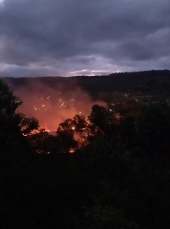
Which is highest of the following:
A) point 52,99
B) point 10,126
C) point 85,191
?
point 10,126

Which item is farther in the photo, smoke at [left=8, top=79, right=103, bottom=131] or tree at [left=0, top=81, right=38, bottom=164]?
smoke at [left=8, top=79, right=103, bottom=131]

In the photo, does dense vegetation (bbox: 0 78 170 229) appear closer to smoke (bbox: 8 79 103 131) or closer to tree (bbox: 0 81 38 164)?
tree (bbox: 0 81 38 164)

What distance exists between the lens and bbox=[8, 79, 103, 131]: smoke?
129 feet

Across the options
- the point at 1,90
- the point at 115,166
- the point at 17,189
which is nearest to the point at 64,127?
the point at 1,90

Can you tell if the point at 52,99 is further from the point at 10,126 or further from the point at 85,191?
the point at 85,191

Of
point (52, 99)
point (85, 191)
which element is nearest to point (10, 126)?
point (85, 191)

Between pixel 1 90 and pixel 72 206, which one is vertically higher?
pixel 1 90

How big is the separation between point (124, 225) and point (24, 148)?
393 inches

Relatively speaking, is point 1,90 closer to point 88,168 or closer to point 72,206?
point 88,168

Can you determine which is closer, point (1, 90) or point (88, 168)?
point (88, 168)

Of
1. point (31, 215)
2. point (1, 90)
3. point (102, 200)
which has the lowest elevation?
point (31, 215)

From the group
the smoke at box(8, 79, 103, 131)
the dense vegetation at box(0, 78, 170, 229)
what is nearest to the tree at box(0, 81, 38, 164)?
the dense vegetation at box(0, 78, 170, 229)

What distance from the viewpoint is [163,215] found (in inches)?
370

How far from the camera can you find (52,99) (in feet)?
159
